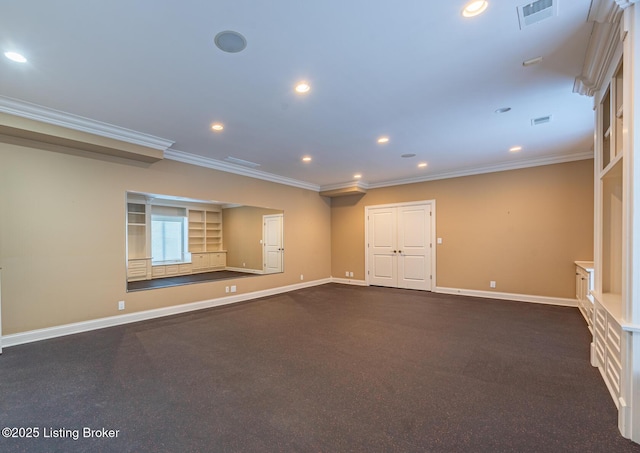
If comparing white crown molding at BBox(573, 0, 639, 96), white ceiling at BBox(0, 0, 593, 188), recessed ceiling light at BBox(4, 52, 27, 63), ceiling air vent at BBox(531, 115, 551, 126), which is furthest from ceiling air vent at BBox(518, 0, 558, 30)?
recessed ceiling light at BBox(4, 52, 27, 63)

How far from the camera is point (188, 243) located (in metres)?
5.95

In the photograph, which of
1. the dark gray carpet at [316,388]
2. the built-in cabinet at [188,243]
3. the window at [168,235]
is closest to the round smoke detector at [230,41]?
the dark gray carpet at [316,388]

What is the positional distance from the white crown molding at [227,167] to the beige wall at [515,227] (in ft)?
9.62

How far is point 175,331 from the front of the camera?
13.4ft

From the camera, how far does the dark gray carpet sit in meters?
1.93

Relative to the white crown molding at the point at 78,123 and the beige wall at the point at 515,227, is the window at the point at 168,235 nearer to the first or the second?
the white crown molding at the point at 78,123

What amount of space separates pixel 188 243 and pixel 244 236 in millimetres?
1207

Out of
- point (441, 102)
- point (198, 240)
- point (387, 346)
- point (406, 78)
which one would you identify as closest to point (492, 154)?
point (441, 102)

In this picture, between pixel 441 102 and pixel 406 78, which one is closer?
pixel 406 78

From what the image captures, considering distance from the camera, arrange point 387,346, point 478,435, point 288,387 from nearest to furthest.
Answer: point 478,435 → point 288,387 → point 387,346

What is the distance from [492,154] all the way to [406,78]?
3526 mm

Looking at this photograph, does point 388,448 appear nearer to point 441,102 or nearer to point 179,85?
point 441,102

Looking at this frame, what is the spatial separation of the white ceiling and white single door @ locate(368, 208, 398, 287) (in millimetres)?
3440

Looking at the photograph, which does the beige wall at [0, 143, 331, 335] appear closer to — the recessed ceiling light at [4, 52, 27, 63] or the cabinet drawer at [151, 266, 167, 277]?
the cabinet drawer at [151, 266, 167, 277]
